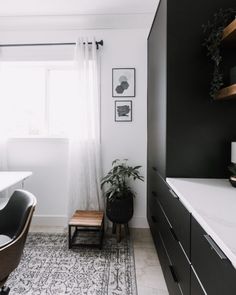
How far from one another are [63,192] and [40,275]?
1.10 meters

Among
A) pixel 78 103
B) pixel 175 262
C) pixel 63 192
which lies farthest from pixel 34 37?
pixel 175 262

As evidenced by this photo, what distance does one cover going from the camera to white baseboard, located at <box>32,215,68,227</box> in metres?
2.88

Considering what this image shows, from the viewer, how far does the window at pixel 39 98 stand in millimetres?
2867

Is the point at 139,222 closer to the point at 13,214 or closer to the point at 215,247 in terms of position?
the point at 13,214

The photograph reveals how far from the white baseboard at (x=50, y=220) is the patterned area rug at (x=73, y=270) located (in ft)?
1.25

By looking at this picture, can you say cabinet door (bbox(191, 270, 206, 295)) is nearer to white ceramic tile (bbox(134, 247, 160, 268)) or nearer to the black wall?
the black wall

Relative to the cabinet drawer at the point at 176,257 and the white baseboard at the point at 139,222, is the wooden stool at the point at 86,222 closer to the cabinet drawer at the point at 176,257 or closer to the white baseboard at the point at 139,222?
the white baseboard at the point at 139,222

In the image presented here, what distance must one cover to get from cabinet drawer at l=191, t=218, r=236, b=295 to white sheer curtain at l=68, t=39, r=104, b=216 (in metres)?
1.75

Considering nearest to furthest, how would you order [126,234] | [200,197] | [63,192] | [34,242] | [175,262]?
[200,197], [175,262], [34,242], [126,234], [63,192]

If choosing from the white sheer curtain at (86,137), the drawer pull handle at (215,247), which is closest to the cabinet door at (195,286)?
the drawer pull handle at (215,247)

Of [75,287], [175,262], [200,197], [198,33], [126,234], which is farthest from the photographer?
[126,234]

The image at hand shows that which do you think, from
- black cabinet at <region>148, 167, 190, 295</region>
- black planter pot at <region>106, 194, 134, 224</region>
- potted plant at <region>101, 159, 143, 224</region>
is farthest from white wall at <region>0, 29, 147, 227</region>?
black cabinet at <region>148, 167, 190, 295</region>

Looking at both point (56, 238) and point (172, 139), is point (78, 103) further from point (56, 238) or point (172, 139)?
point (56, 238)

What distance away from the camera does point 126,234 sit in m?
2.64
